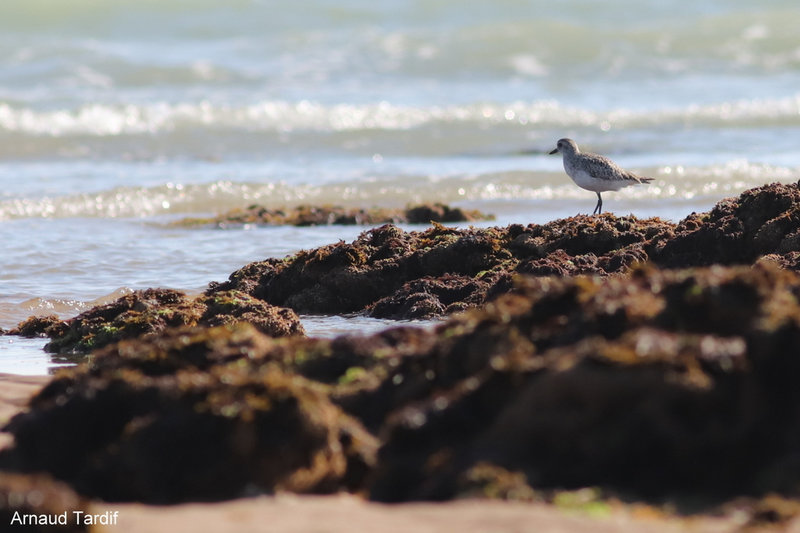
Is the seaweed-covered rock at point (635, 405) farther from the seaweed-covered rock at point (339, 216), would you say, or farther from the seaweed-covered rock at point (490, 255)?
the seaweed-covered rock at point (339, 216)

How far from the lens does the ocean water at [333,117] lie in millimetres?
11102

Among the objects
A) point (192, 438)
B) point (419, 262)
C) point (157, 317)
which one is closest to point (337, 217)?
point (419, 262)

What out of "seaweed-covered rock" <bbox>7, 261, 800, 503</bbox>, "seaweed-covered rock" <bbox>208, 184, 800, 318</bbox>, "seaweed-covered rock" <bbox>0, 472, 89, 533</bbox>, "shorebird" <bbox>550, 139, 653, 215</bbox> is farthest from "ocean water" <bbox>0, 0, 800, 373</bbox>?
"seaweed-covered rock" <bbox>0, 472, 89, 533</bbox>

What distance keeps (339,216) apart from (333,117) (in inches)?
398

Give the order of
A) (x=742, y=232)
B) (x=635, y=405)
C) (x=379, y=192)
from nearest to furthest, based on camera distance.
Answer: (x=635, y=405)
(x=742, y=232)
(x=379, y=192)

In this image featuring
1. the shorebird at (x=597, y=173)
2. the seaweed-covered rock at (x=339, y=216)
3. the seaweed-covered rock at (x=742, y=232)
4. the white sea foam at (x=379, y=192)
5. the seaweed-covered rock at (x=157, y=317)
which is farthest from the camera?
the white sea foam at (x=379, y=192)

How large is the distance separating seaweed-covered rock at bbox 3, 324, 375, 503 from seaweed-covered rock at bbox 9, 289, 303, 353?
2.23m

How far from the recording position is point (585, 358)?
363 centimetres

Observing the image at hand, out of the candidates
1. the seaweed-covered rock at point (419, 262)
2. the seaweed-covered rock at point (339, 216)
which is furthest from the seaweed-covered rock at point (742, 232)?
the seaweed-covered rock at point (339, 216)

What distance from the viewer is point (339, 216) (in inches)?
484

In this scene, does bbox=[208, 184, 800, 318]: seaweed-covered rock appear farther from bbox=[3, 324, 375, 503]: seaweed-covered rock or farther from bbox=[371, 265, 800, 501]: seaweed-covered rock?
bbox=[3, 324, 375, 503]: seaweed-covered rock

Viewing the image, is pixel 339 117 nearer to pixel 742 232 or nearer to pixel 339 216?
pixel 339 216

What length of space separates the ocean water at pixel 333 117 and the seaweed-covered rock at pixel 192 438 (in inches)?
91.1

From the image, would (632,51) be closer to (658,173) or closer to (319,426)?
(658,173)
